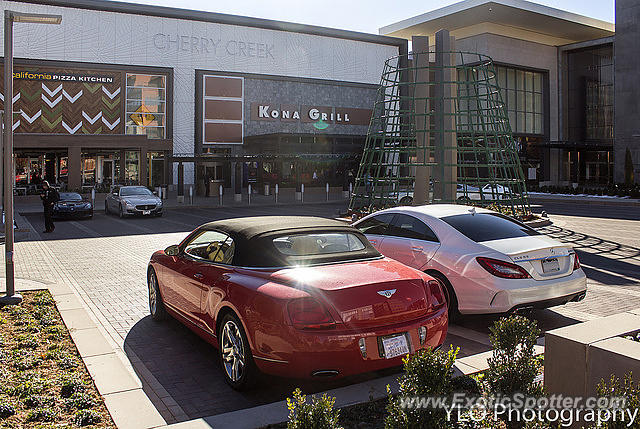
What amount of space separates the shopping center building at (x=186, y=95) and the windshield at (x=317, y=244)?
3608cm

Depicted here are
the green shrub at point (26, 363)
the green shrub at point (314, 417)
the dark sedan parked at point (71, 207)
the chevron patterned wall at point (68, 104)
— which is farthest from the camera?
the chevron patterned wall at point (68, 104)

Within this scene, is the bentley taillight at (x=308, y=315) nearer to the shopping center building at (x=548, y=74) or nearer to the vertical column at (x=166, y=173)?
the vertical column at (x=166, y=173)

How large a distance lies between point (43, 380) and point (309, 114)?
167 feet

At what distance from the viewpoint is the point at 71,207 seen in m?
25.6

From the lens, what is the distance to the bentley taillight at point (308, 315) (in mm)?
4898

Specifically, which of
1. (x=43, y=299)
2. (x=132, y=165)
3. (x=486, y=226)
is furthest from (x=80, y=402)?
(x=132, y=165)

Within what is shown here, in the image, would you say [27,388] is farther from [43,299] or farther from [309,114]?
[309,114]

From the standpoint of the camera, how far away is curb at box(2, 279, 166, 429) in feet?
14.9

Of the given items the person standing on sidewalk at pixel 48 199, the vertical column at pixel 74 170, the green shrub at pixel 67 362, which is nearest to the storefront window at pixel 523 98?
the vertical column at pixel 74 170

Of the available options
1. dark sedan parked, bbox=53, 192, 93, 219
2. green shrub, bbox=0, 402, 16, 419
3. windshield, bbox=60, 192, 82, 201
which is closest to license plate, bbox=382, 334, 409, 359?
green shrub, bbox=0, 402, 16, 419

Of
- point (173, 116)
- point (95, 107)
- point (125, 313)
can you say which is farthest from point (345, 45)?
point (125, 313)

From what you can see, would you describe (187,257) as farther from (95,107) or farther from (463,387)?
(95,107)

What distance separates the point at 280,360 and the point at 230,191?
47146mm

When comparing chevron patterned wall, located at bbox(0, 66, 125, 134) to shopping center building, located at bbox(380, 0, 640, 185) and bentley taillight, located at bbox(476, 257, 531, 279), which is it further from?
bentley taillight, located at bbox(476, 257, 531, 279)
